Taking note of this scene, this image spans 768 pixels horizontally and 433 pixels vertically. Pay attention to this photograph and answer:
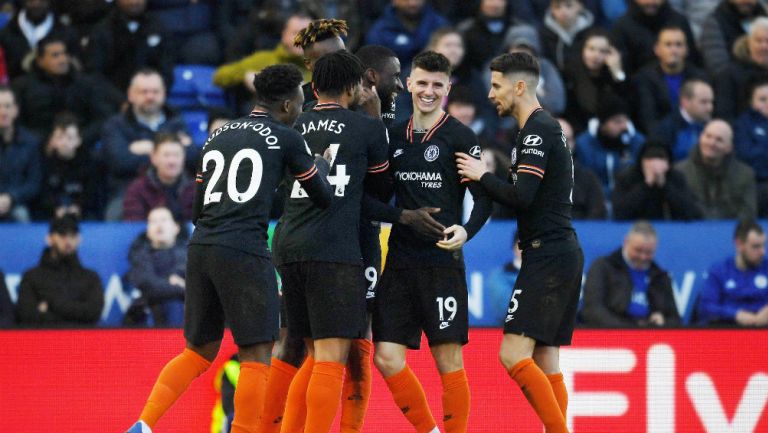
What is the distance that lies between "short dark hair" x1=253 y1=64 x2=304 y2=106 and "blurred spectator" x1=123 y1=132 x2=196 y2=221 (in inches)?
177

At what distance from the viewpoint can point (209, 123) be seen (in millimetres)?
12898

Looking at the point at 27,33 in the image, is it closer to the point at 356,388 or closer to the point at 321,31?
the point at 321,31

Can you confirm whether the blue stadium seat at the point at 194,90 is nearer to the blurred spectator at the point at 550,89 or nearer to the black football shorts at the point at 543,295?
the blurred spectator at the point at 550,89

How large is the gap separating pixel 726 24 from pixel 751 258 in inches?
145

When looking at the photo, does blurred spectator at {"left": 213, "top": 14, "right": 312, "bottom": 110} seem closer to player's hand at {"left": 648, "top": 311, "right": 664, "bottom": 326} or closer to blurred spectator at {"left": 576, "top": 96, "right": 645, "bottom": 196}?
blurred spectator at {"left": 576, "top": 96, "right": 645, "bottom": 196}

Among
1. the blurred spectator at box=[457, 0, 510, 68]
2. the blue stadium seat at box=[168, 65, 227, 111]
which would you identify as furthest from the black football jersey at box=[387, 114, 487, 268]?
the blue stadium seat at box=[168, 65, 227, 111]

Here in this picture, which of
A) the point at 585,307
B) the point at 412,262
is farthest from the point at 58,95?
the point at 412,262

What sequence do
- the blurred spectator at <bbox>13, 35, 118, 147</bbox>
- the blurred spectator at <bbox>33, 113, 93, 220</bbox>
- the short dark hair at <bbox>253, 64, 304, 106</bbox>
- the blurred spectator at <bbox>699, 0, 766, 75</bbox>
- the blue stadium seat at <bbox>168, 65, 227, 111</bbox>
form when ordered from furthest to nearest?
the blurred spectator at <bbox>699, 0, 766, 75</bbox> < the blue stadium seat at <bbox>168, 65, 227, 111</bbox> < the blurred spectator at <bbox>13, 35, 118, 147</bbox> < the blurred spectator at <bbox>33, 113, 93, 220</bbox> < the short dark hair at <bbox>253, 64, 304, 106</bbox>

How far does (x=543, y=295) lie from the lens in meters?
8.06

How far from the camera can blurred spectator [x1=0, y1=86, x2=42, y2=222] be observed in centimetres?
1289

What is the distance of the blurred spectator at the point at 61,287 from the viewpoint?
37.4 ft

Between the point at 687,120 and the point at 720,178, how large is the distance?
2.87 ft

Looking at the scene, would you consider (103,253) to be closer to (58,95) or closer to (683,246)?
(58,95)

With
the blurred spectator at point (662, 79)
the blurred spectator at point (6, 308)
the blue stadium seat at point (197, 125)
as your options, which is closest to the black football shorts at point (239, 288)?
the blurred spectator at point (6, 308)
